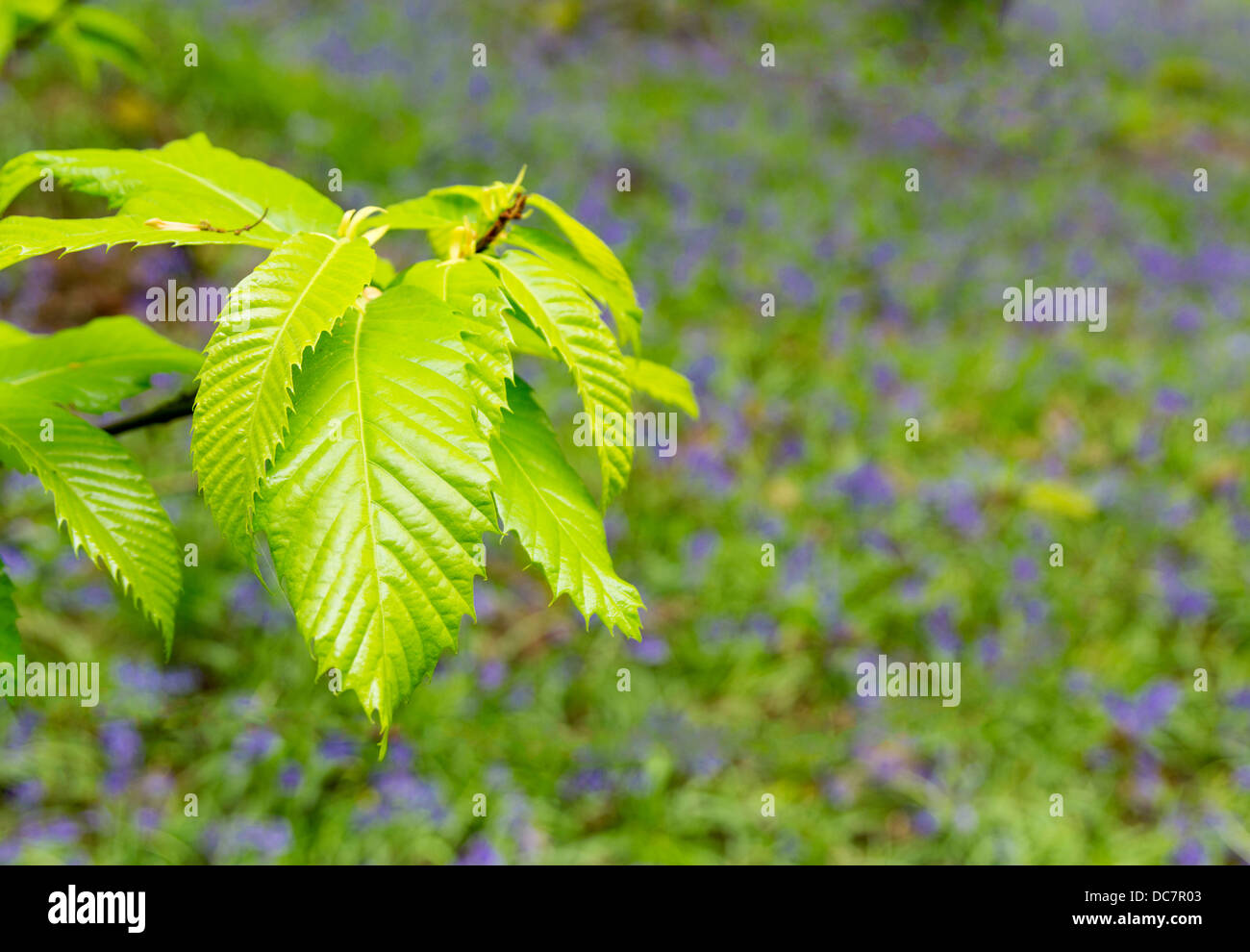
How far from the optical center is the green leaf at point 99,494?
27.6 inches

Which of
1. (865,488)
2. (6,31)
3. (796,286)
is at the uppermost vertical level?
(796,286)

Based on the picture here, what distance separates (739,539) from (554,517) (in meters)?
3.27

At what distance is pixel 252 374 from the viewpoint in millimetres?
573

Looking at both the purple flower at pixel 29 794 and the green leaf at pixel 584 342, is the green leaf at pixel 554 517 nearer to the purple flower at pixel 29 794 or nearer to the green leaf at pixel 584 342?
the green leaf at pixel 584 342

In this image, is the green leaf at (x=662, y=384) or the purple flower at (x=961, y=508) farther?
the purple flower at (x=961, y=508)

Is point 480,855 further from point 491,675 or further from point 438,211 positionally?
point 438,211

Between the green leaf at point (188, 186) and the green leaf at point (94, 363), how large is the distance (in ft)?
0.49

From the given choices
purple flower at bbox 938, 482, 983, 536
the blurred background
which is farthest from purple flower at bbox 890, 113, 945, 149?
purple flower at bbox 938, 482, 983, 536

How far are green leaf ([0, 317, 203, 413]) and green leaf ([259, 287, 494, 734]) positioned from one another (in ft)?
1.12

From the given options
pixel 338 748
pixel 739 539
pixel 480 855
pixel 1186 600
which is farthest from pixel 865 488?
pixel 338 748

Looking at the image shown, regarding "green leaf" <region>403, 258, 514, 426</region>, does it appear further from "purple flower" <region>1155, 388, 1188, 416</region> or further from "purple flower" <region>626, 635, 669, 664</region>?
"purple flower" <region>1155, 388, 1188, 416</region>

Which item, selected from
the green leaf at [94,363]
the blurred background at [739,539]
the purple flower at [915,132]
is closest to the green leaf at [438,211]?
the green leaf at [94,363]

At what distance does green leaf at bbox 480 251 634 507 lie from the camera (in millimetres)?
659
